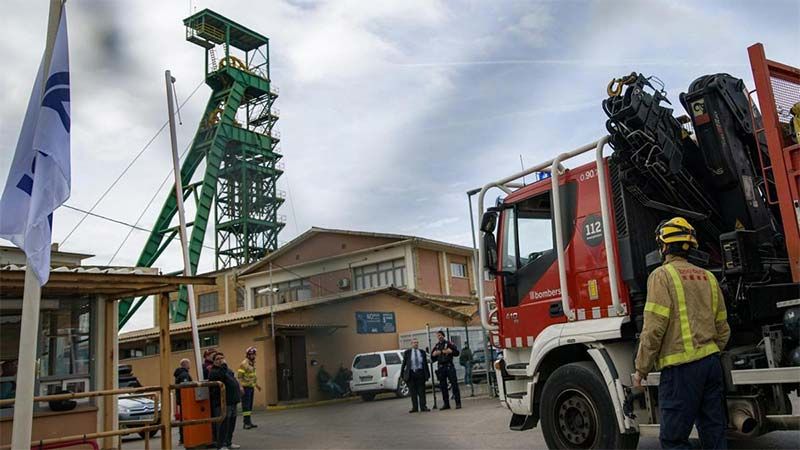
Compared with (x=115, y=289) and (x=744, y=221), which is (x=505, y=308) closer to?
(x=744, y=221)

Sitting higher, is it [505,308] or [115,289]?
[115,289]

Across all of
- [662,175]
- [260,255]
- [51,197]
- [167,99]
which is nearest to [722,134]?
[662,175]

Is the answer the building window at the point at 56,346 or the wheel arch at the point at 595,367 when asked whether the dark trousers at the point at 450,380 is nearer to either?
the building window at the point at 56,346

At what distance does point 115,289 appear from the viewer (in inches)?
353

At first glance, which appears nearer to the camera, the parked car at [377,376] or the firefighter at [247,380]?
the firefighter at [247,380]

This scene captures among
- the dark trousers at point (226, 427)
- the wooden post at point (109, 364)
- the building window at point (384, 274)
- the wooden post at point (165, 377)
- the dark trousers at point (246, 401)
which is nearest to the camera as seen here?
the wooden post at point (165, 377)

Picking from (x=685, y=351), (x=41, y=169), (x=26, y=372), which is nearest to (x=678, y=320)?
(x=685, y=351)

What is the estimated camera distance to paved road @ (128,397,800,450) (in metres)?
8.13

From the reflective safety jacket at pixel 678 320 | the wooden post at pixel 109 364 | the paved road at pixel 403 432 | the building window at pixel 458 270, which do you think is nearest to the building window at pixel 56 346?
the wooden post at pixel 109 364

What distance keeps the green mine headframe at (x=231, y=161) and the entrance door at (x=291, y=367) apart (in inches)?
346

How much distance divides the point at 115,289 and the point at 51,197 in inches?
169

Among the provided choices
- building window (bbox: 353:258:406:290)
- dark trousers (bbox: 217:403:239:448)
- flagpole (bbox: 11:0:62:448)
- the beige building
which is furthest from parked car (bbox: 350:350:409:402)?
flagpole (bbox: 11:0:62:448)

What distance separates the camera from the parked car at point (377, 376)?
19859 millimetres

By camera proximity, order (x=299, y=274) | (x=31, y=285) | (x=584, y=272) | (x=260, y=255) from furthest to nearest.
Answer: (x=260, y=255) < (x=299, y=274) < (x=584, y=272) < (x=31, y=285)
